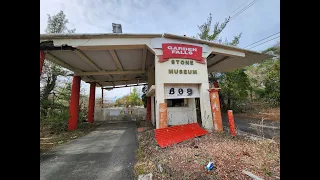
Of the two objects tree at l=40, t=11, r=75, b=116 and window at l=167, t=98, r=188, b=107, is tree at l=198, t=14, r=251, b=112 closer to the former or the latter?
window at l=167, t=98, r=188, b=107

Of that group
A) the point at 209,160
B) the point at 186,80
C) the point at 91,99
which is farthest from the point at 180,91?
the point at 91,99

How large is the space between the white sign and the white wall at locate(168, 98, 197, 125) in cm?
173

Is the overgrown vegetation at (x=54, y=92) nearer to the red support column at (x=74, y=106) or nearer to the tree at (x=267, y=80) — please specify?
the red support column at (x=74, y=106)

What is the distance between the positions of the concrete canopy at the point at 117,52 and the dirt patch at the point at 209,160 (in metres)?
4.31

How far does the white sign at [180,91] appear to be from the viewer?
7173 millimetres

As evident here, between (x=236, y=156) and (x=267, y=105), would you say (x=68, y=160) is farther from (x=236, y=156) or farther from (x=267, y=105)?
(x=267, y=105)

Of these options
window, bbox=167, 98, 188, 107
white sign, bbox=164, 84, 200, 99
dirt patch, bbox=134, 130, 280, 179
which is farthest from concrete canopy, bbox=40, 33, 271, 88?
dirt patch, bbox=134, 130, 280, 179

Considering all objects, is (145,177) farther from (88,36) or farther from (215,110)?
(88,36)

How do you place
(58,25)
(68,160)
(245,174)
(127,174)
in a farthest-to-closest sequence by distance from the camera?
(58,25)
(68,160)
(127,174)
(245,174)

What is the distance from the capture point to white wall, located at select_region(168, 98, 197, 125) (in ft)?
29.4

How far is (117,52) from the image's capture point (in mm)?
8133
